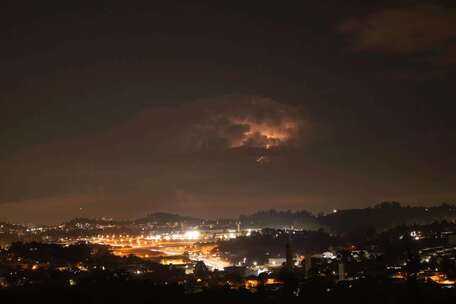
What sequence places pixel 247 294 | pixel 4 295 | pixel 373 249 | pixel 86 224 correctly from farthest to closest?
1. pixel 86 224
2. pixel 373 249
3. pixel 247 294
4. pixel 4 295

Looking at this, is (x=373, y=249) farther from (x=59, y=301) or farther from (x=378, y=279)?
(x=59, y=301)

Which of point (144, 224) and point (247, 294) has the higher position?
point (144, 224)

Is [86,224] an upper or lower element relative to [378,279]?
upper

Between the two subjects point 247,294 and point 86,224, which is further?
point 86,224

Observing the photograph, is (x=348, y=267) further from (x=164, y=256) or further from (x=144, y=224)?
(x=144, y=224)

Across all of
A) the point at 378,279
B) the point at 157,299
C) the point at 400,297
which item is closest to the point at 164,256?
the point at 378,279

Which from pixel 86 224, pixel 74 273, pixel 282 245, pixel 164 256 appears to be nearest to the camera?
pixel 74 273

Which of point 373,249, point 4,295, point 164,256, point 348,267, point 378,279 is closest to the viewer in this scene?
point 4,295

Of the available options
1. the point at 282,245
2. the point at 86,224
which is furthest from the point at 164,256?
the point at 86,224

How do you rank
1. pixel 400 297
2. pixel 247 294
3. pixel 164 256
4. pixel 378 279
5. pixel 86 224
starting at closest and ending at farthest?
pixel 400 297 → pixel 247 294 → pixel 378 279 → pixel 164 256 → pixel 86 224
